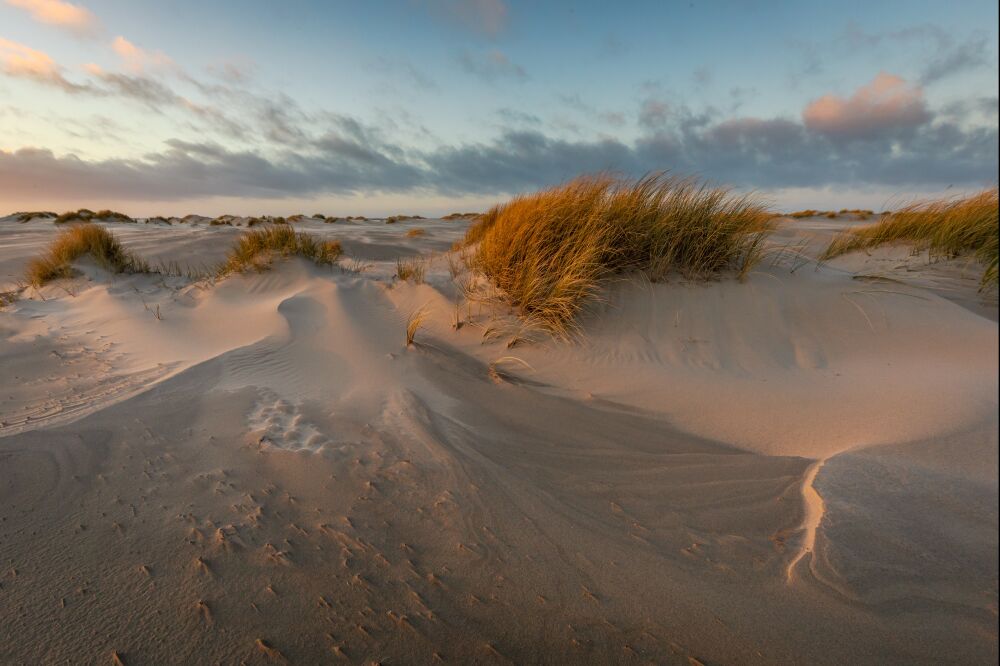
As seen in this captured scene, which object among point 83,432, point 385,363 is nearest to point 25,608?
point 83,432

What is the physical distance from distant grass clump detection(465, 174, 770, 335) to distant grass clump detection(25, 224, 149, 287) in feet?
16.8

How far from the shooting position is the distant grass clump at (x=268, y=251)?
17.9 ft

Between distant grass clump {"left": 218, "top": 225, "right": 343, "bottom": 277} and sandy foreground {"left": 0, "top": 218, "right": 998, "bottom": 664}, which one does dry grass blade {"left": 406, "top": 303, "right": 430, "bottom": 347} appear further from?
distant grass clump {"left": 218, "top": 225, "right": 343, "bottom": 277}

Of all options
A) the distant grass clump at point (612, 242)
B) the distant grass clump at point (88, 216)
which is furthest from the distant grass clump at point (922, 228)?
the distant grass clump at point (88, 216)

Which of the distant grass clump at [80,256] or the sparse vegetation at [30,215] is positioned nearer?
the distant grass clump at [80,256]

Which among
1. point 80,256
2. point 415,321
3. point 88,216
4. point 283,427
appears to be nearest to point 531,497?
point 283,427

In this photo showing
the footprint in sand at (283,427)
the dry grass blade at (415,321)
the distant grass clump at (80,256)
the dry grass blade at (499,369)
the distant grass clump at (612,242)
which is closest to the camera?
the footprint in sand at (283,427)

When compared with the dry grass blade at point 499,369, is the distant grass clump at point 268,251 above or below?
above

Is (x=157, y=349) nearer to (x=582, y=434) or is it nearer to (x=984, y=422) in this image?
(x=582, y=434)

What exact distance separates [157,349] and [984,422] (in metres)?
4.39

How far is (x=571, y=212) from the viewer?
444 centimetres

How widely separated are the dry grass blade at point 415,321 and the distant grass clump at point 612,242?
71 centimetres

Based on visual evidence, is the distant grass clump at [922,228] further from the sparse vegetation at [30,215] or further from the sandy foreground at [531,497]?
the sparse vegetation at [30,215]

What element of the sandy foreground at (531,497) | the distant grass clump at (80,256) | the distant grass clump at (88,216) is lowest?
the sandy foreground at (531,497)
